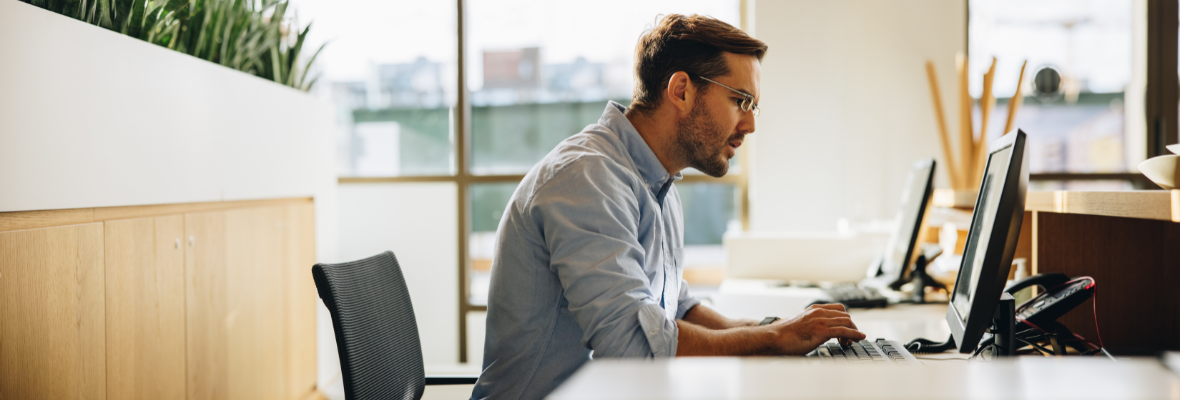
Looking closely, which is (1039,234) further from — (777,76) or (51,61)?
(777,76)

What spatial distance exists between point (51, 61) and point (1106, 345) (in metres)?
2.30

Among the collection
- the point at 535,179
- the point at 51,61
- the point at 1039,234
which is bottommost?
the point at 1039,234

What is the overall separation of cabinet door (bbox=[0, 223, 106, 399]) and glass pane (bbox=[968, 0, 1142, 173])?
4027 millimetres

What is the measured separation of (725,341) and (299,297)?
2324mm

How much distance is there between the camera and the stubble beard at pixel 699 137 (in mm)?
1371

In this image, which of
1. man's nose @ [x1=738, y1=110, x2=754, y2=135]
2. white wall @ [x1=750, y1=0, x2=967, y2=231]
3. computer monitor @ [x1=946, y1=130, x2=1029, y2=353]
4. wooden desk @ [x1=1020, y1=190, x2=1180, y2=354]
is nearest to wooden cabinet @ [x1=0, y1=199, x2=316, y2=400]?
man's nose @ [x1=738, y1=110, x2=754, y2=135]

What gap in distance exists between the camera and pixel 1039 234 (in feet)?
4.55

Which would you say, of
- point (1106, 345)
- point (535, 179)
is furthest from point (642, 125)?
point (1106, 345)

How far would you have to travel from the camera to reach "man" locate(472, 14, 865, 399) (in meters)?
1.04

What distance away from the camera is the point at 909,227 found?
85.8 inches

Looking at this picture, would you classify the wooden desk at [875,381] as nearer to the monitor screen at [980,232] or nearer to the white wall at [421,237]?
the monitor screen at [980,232]

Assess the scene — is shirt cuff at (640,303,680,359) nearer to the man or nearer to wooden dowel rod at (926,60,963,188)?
the man

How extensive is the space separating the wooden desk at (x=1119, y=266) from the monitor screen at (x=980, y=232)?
13 cm

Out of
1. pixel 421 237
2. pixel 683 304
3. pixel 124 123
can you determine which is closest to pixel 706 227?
pixel 421 237
